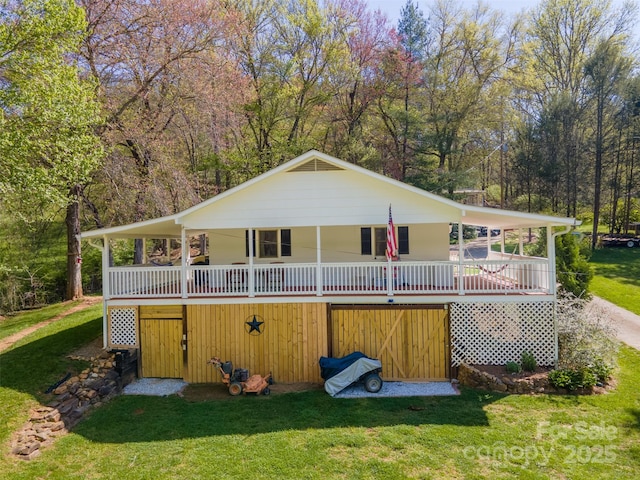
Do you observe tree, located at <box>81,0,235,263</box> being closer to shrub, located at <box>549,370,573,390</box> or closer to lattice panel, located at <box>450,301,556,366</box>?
lattice panel, located at <box>450,301,556,366</box>

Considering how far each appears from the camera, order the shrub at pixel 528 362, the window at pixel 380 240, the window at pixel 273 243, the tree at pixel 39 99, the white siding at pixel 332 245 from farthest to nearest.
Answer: the window at pixel 273 243 < the window at pixel 380 240 < the white siding at pixel 332 245 < the tree at pixel 39 99 < the shrub at pixel 528 362

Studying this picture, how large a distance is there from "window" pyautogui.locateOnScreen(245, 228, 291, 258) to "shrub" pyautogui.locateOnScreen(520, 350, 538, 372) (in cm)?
847

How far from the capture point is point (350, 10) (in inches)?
966

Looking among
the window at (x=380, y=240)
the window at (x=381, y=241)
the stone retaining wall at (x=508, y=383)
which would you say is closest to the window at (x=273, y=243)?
the window at (x=381, y=241)

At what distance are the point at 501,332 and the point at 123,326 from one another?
11.7 meters

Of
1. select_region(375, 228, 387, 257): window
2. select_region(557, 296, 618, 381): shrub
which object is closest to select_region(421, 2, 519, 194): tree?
select_region(375, 228, 387, 257): window

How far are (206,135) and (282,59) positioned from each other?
27.2 feet

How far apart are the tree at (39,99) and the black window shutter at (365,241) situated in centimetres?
1025

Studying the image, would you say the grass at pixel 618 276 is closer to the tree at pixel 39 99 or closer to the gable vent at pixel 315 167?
the gable vent at pixel 315 167

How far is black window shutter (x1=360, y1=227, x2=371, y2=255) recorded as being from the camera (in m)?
14.3

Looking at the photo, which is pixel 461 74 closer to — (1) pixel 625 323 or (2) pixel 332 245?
(1) pixel 625 323

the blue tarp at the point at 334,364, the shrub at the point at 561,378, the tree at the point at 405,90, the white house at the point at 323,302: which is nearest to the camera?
the shrub at the point at 561,378

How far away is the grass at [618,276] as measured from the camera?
1812 cm

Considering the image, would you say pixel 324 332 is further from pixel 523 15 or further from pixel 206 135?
pixel 523 15
